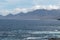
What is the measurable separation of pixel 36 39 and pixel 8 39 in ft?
23.1

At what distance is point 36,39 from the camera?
58.9 m

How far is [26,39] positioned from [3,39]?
587cm

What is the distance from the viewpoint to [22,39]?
195 ft

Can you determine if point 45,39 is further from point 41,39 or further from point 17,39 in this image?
point 17,39

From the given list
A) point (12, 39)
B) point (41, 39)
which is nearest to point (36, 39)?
point (41, 39)

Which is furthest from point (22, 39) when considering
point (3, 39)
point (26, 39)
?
point (3, 39)

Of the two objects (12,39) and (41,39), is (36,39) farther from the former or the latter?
(12,39)

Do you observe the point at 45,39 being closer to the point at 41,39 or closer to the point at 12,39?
the point at 41,39

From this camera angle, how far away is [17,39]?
2330 inches

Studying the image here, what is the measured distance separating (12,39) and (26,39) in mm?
3512

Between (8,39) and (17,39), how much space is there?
2.30m

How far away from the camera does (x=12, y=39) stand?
5859 cm

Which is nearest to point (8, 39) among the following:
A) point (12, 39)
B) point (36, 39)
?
point (12, 39)

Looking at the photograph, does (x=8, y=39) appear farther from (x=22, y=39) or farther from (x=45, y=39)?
(x=45, y=39)
